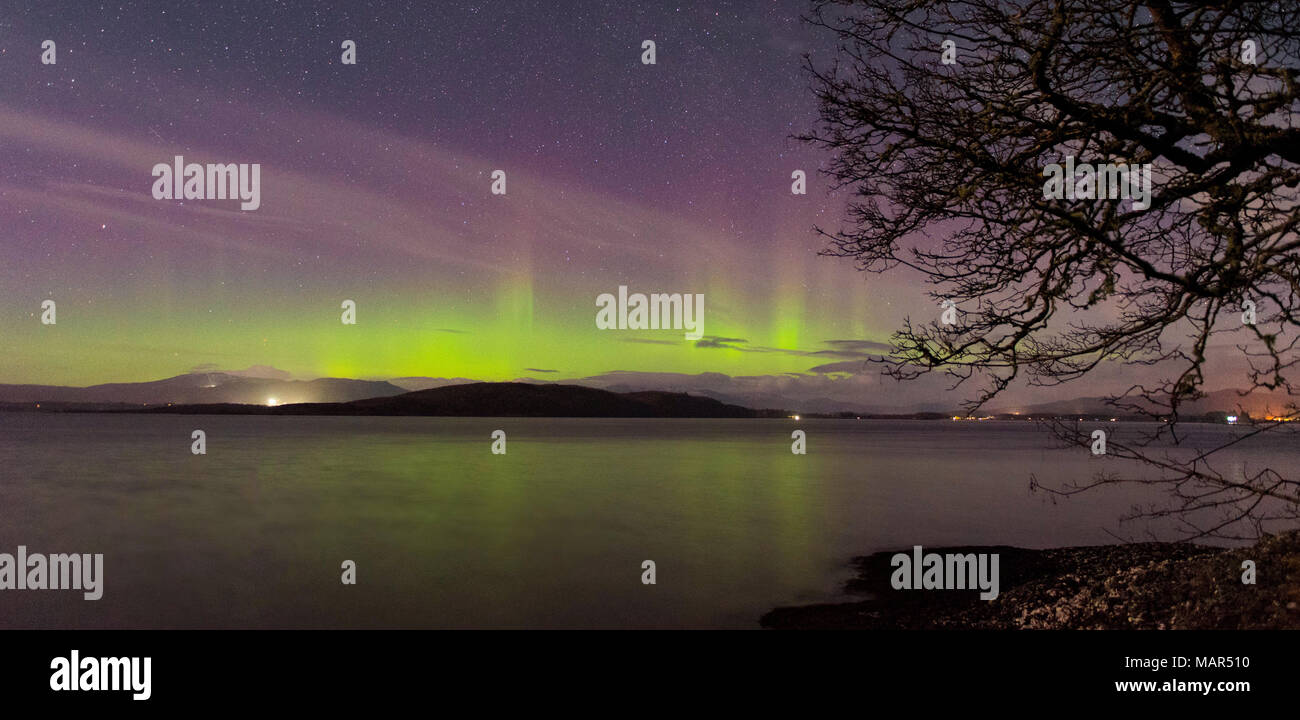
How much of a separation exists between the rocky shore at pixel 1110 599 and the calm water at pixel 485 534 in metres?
1.99

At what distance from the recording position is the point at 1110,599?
754 centimetres

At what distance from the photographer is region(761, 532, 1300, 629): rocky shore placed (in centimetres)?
622

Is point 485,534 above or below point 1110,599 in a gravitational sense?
below

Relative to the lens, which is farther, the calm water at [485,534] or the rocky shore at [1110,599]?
the calm water at [485,534]

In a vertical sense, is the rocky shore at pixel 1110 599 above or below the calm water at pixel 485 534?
above

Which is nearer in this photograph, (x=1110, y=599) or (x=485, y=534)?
(x=1110, y=599)

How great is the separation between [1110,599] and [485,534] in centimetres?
1502

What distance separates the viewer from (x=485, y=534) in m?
19.1

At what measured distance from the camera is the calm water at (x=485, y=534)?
39.0ft

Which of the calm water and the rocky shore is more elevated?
the rocky shore

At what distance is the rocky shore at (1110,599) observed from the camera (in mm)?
6219

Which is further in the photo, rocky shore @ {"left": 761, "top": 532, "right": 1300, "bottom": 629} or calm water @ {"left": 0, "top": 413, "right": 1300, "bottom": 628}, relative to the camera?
calm water @ {"left": 0, "top": 413, "right": 1300, "bottom": 628}

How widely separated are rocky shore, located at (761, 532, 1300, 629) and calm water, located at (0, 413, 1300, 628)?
6.52 ft
